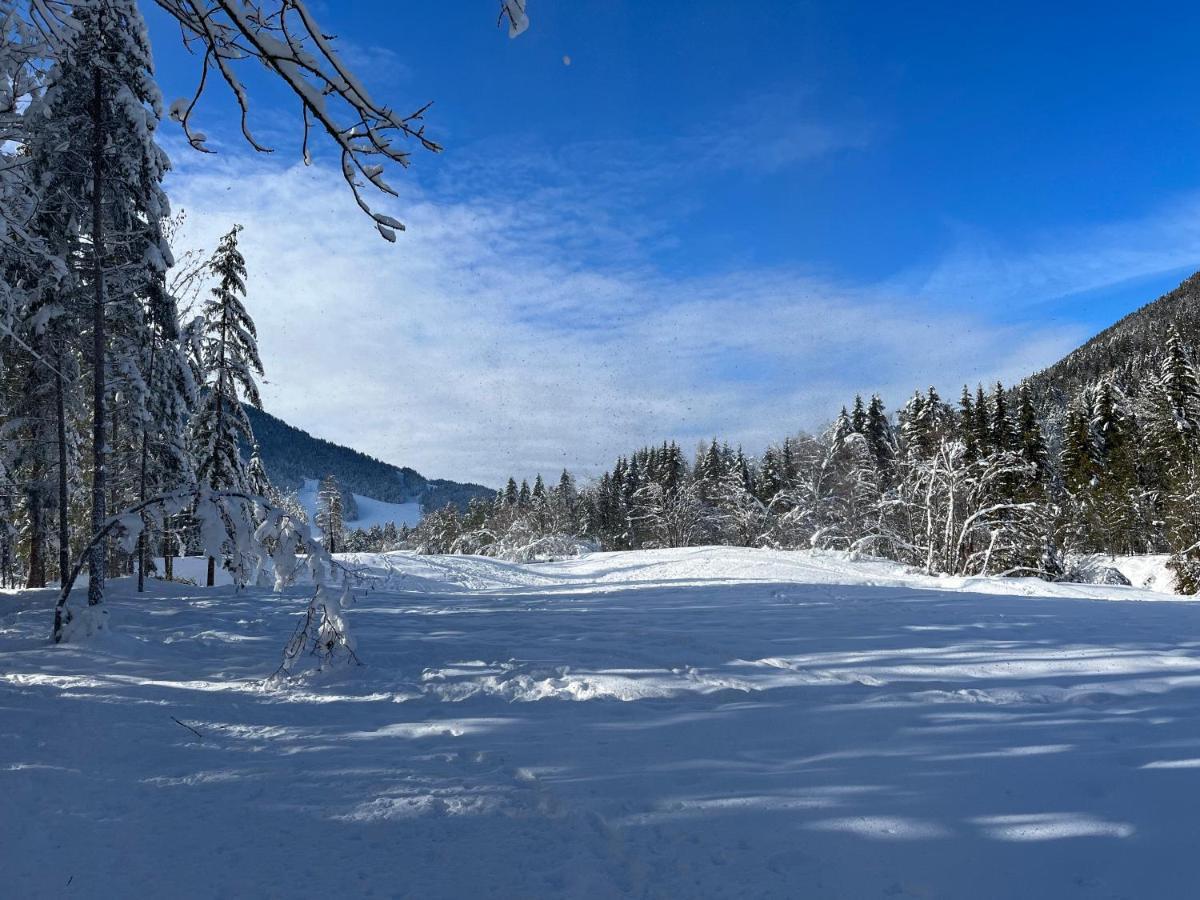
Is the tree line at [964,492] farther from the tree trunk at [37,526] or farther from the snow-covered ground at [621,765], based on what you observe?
the tree trunk at [37,526]

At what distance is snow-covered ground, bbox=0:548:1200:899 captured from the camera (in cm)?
342

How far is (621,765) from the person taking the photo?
4.73 metres

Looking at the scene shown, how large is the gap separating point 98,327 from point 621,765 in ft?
37.8

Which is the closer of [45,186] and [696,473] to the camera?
[45,186]

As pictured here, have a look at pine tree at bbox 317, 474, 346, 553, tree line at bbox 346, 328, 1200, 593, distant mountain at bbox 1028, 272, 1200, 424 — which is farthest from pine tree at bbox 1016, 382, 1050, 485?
pine tree at bbox 317, 474, 346, 553

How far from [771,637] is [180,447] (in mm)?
14356

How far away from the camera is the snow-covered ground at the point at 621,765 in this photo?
3.42 m

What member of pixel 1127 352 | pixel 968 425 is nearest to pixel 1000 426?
pixel 968 425

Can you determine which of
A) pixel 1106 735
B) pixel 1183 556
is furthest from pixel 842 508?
pixel 1106 735

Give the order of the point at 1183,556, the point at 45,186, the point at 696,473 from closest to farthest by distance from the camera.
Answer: the point at 45,186 → the point at 1183,556 → the point at 696,473

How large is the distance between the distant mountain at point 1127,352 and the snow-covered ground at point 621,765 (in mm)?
64732

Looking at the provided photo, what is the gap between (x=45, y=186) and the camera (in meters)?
11.1

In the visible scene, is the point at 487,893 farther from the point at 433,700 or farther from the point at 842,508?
the point at 842,508

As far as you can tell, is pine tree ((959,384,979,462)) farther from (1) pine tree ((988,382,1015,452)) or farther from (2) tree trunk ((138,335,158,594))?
(2) tree trunk ((138,335,158,594))
